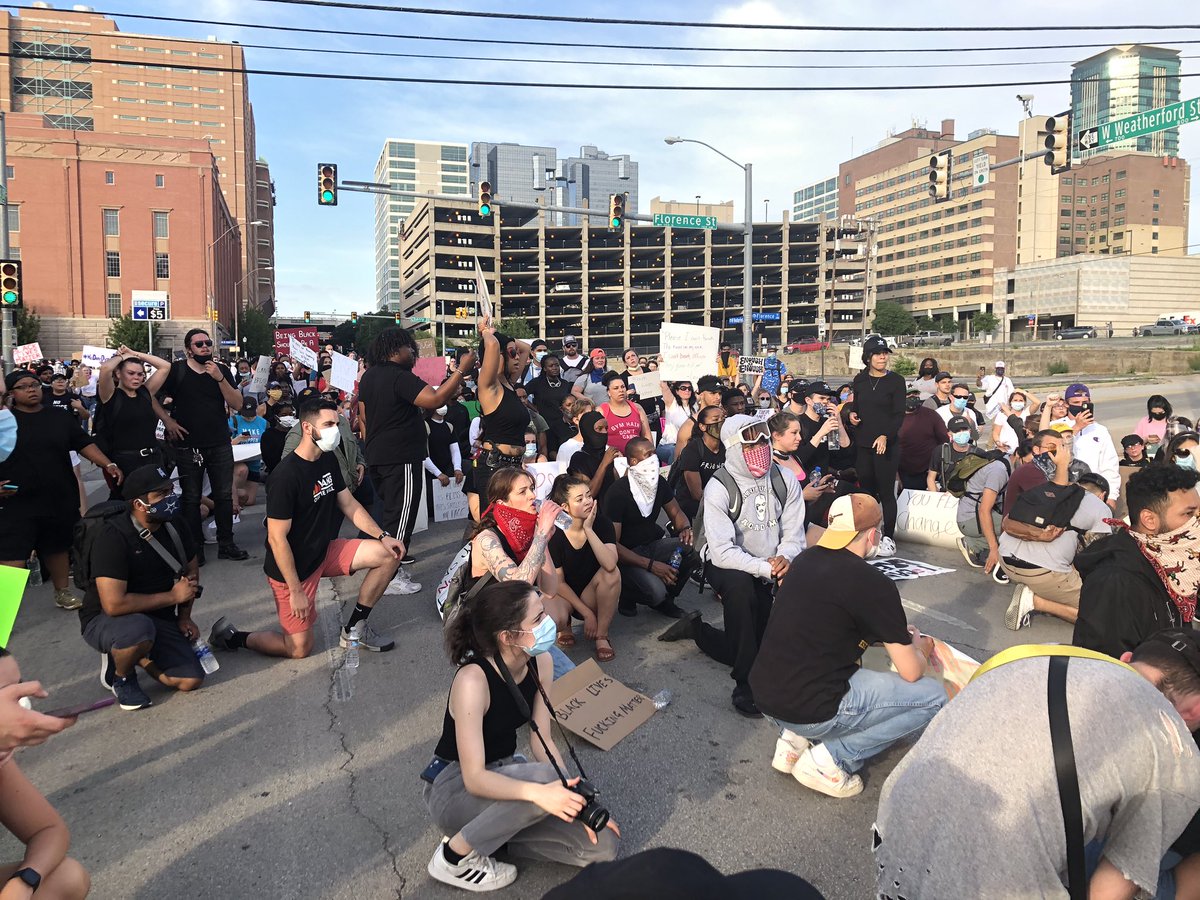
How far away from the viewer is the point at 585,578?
6.01m

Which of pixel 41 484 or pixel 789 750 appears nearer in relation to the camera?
pixel 789 750

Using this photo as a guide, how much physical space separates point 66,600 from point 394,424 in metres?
3.11

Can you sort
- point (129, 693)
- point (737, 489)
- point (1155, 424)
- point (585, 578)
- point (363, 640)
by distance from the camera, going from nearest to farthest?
point (129, 693) → point (737, 489) → point (363, 640) → point (585, 578) → point (1155, 424)

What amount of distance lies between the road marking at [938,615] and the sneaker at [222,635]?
510cm

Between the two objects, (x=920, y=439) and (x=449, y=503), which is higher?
(x=920, y=439)

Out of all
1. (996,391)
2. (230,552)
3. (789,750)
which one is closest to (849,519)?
(789,750)

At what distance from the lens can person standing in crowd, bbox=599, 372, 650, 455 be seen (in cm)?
838

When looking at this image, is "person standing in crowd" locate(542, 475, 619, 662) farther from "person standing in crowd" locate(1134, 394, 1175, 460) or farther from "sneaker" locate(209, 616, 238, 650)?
"person standing in crowd" locate(1134, 394, 1175, 460)

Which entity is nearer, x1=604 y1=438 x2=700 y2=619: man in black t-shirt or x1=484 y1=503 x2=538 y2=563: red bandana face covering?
x1=484 y1=503 x2=538 y2=563: red bandana face covering

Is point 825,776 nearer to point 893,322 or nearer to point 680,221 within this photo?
point 680,221

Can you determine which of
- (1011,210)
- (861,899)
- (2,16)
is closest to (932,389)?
(861,899)

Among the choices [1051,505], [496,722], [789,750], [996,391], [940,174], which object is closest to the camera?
[496,722]

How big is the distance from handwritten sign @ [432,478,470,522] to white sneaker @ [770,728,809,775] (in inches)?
245

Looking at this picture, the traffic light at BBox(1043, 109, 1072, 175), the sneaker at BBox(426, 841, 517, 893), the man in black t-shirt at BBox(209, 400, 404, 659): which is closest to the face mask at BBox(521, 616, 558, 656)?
the sneaker at BBox(426, 841, 517, 893)
